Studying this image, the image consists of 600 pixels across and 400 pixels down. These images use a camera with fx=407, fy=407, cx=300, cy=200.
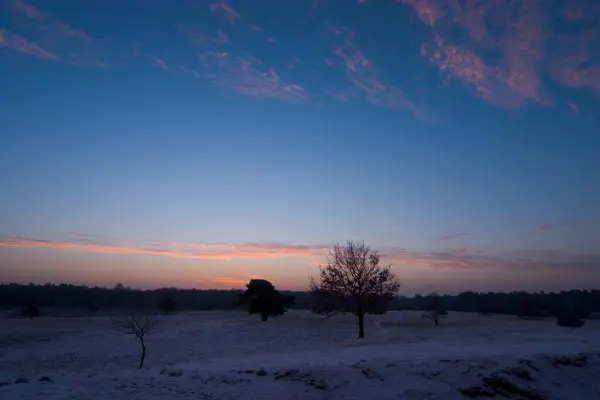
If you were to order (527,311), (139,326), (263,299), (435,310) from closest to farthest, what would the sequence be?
(139,326) → (263,299) → (435,310) → (527,311)

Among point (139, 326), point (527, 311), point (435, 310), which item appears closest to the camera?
point (139, 326)

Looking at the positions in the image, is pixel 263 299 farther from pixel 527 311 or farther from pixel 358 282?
pixel 527 311

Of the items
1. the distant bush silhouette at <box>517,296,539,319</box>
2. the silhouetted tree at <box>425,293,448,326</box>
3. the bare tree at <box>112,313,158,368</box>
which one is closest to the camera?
the bare tree at <box>112,313,158,368</box>

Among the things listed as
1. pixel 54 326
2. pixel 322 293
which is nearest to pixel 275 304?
pixel 322 293

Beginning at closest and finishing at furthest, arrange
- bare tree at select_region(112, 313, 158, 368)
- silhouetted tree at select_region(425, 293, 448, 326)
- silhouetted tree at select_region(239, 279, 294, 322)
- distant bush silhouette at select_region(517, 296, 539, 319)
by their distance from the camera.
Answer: bare tree at select_region(112, 313, 158, 368)
silhouetted tree at select_region(239, 279, 294, 322)
silhouetted tree at select_region(425, 293, 448, 326)
distant bush silhouette at select_region(517, 296, 539, 319)

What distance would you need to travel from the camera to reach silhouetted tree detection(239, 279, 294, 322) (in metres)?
60.8

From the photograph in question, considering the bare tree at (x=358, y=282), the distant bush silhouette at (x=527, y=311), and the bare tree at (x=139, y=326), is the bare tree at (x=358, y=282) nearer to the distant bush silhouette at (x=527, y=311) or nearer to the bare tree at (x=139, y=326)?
the bare tree at (x=139, y=326)

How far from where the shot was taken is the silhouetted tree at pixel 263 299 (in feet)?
199

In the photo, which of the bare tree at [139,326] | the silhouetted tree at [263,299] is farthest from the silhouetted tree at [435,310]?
the bare tree at [139,326]

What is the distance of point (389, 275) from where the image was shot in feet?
133

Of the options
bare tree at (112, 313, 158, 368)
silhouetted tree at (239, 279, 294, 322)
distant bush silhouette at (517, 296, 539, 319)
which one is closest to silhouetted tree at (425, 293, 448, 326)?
distant bush silhouette at (517, 296, 539, 319)

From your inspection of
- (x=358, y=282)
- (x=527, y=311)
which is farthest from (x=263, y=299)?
(x=527, y=311)

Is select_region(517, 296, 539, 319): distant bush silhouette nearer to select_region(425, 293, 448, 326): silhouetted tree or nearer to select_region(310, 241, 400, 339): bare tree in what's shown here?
select_region(425, 293, 448, 326): silhouetted tree

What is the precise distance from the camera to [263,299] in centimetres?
6097
